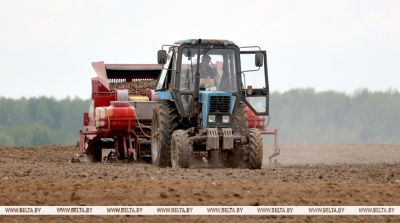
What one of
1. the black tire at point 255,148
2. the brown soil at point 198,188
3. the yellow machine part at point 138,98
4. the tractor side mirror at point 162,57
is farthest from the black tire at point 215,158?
the yellow machine part at point 138,98

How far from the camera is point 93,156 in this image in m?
19.8

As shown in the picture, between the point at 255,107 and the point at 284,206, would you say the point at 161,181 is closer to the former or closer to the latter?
the point at 284,206

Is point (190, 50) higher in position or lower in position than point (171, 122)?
higher

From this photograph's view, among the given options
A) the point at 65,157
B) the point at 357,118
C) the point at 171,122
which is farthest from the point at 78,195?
the point at 357,118

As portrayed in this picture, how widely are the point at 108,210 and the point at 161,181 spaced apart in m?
2.33

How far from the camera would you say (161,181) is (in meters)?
11.2

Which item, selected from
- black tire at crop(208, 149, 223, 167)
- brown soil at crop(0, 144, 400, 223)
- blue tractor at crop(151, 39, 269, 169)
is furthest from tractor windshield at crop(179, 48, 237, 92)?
brown soil at crop(0, 144, 400, 223)

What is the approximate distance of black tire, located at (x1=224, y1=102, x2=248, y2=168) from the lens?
1488cm

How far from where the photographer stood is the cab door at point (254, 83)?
1531cm

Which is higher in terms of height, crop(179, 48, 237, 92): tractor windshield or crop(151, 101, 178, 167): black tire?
crop(179, 48, 237, 92): tractor windshield

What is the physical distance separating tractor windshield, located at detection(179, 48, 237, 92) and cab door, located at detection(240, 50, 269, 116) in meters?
0.21

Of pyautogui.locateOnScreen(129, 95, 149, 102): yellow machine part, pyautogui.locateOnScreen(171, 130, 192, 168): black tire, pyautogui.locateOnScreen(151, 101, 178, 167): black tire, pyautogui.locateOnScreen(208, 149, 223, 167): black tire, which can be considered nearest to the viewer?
pyautogui.locateOnScreen(171, 130, 192, 168): black tire

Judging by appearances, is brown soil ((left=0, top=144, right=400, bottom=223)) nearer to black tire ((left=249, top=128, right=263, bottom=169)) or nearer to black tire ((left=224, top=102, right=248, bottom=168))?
black tire ((left=249, top=128, right=263, bottom=169))

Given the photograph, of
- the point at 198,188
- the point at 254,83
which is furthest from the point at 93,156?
the point at 198,188
